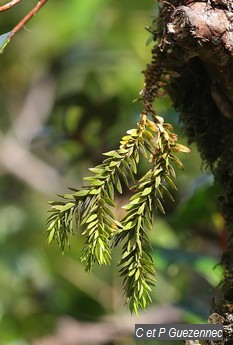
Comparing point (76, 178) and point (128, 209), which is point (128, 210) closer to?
point (128, 209)

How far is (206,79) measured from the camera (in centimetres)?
99

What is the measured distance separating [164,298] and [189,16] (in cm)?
185

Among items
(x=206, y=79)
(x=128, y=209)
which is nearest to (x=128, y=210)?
(x=128, y=209)

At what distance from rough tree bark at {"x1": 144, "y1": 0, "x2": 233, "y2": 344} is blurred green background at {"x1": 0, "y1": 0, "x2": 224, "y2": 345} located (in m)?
0.36

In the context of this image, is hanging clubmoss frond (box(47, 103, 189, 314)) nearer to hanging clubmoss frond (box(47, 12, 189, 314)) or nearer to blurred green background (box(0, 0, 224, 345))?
hanging clubmoss frond (box(47, 12, 189, 314))

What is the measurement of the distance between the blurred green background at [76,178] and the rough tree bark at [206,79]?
1.19ft

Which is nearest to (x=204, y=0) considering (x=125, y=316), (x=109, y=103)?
(x=109, y=103)

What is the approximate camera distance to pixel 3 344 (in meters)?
2.17

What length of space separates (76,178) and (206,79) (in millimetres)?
1939

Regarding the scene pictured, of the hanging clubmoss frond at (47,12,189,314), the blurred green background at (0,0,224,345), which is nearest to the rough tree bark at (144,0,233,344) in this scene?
the hanging clubmoss frond at (47,12,189,314)

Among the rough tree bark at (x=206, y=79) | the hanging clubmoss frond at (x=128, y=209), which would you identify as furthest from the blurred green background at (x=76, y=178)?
the hanging clubmoss frond at (x=128, y=209)

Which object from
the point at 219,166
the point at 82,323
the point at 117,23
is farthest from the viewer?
the point at 117,23

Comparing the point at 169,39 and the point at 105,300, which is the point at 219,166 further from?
the point at 105,300

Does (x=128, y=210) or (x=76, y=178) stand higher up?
(x=76, y=178)
